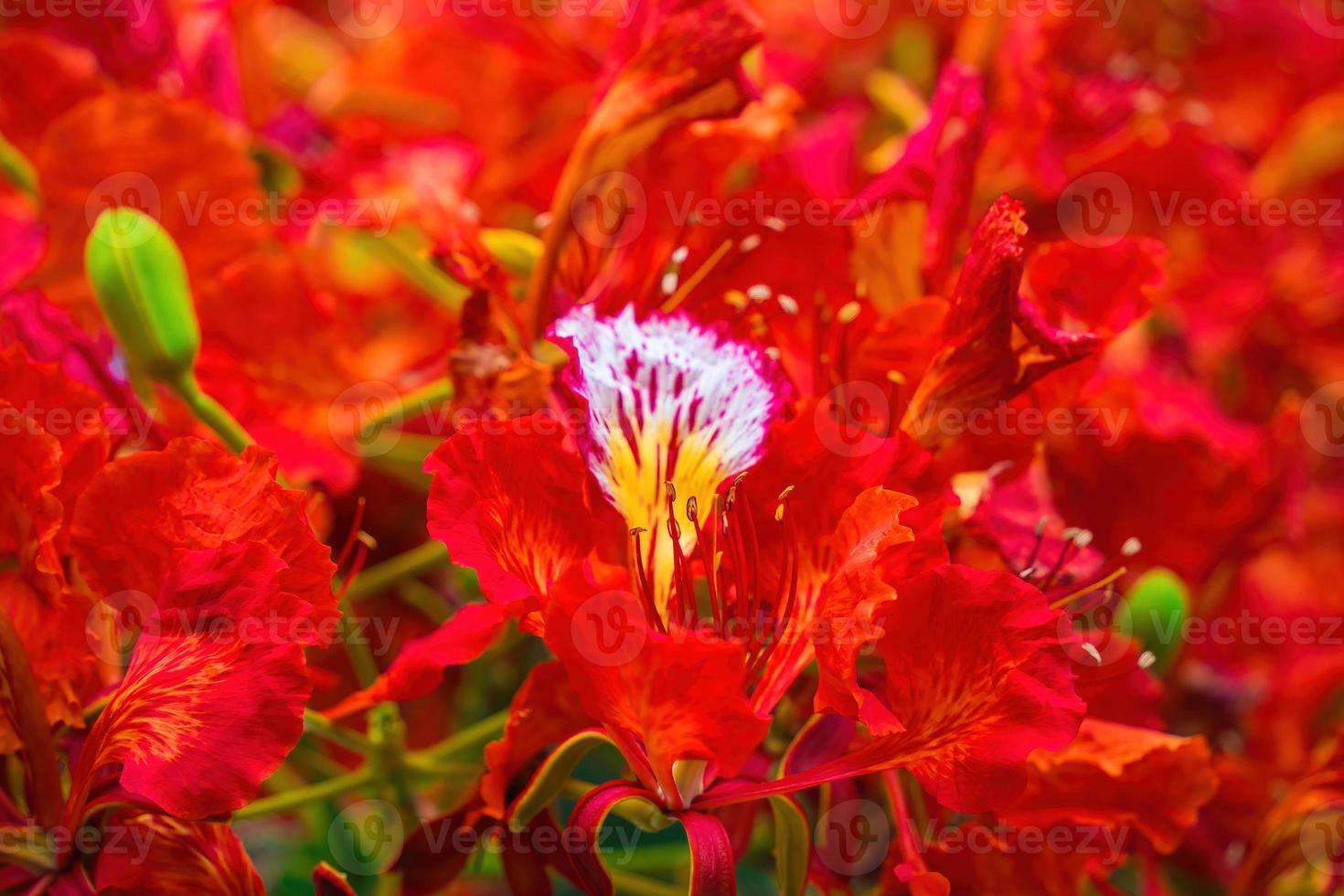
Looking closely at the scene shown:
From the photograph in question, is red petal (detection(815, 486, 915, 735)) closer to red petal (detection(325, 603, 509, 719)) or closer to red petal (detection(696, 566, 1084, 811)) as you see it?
red petal (detection(696, 566, 1084, 811))

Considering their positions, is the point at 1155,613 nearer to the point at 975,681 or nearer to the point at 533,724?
the point at 975,681

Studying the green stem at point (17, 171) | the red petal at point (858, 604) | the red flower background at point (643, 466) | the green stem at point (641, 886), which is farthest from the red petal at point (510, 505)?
the green stem at point (17, 171)

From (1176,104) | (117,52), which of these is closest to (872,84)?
(1176,104)

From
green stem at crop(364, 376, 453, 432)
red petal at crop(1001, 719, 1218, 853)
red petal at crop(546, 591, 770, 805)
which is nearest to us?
red petal at crop(546, 591, 770, 805)

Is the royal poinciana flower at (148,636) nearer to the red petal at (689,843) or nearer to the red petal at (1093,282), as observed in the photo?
the red petal at (689,843)

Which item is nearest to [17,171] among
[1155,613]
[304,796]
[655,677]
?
[304,796]

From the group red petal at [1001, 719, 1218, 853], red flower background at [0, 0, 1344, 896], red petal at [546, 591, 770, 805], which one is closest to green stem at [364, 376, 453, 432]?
red flower background at [0, 0, 1344, 896]
